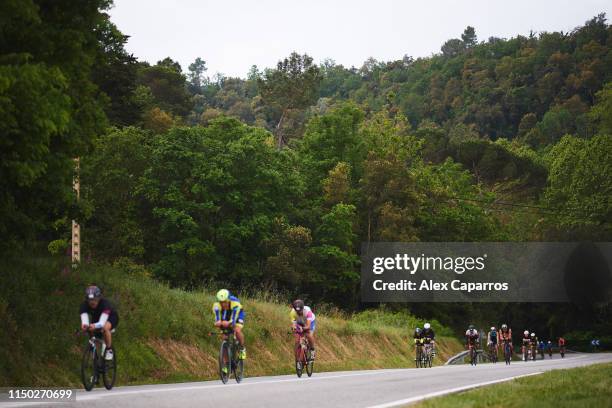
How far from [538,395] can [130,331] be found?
12302 millimetres

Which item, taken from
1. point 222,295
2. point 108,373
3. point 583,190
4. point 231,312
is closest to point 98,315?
point 108,373

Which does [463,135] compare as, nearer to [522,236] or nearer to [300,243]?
[522,236]

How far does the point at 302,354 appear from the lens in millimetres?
22922

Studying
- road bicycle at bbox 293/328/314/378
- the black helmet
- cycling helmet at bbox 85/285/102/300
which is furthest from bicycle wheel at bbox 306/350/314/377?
cycling helmet at bbox 85/285/102/300

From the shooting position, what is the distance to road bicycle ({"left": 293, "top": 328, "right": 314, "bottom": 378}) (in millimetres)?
22781

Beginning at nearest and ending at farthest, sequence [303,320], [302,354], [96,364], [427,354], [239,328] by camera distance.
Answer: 1. [96,364]
2. [239,328]
3. [302,354]
4. [303,320]
5. [427,354]

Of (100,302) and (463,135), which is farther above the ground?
(463,135)

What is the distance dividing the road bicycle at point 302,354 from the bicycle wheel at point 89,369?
6.79m

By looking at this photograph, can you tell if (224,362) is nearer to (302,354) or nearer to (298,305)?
(298,305)

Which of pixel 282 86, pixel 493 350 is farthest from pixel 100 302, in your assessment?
pixel 282 86

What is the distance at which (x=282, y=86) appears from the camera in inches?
4291

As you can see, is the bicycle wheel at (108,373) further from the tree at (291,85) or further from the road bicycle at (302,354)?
the tree at (291,85)

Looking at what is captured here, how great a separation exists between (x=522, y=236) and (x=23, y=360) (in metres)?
83.5

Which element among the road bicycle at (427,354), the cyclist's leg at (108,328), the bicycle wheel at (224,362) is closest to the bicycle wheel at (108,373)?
the cyclist's leg at (108,328)
